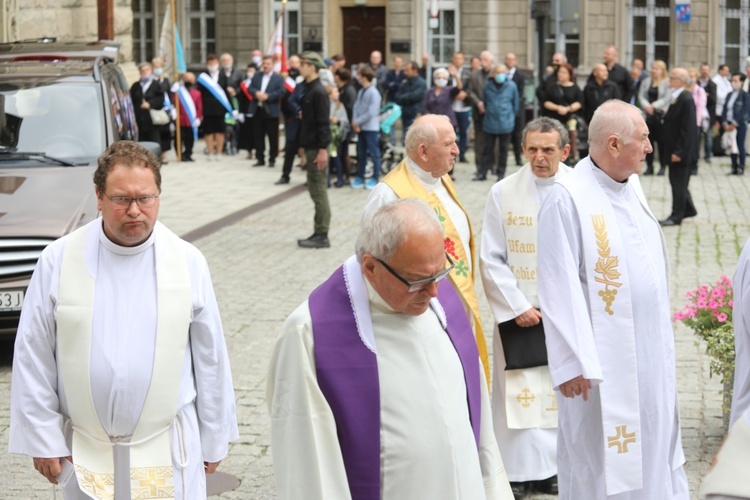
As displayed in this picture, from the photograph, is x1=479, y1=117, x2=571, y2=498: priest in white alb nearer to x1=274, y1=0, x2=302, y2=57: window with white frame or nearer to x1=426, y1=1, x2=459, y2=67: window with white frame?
x1=426, y1=1, x2=459, y2=67: window with white frame

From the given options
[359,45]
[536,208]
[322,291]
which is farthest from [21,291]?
[359,45]

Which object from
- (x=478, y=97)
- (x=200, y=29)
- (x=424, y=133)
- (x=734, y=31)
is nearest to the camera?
(x=424, y=133)

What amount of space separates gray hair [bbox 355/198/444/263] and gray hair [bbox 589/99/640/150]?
1896mm

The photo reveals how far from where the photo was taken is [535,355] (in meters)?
6.71

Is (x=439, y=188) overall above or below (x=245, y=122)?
below

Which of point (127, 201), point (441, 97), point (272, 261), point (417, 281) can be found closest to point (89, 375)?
point (127, 201)

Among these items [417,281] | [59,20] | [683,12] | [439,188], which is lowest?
[417,281]

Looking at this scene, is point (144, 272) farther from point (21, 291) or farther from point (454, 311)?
point (21, 291)

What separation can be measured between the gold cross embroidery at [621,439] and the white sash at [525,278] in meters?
1.15

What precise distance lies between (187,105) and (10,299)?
15061 mm

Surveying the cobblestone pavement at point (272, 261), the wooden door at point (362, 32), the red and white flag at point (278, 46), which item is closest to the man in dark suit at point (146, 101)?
the cobblestone pavement at point (272, 261)

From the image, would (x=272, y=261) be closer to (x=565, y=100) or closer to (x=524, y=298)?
(x=524, y=298)

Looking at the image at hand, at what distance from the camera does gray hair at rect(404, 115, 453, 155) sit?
661 cm

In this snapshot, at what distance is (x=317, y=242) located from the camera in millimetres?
14219
